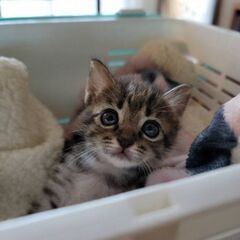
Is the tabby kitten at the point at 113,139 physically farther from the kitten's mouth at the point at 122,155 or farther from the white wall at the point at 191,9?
the white wall at the point at 191,9

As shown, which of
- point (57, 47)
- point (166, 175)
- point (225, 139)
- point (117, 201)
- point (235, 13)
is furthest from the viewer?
point (235, 13)

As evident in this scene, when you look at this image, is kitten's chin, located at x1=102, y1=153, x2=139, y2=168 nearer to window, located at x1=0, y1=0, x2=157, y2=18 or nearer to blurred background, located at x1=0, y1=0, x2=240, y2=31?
blurred background, located at x1=0, y1=0, x2=240, y2=31

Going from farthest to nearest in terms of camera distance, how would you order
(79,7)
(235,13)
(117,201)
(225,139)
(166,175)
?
1. (79,7)
2. (235,13)
3. (166,175)
4. (225,139)
5. (117,201)

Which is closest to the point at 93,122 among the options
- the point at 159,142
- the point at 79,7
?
the point at 159,142

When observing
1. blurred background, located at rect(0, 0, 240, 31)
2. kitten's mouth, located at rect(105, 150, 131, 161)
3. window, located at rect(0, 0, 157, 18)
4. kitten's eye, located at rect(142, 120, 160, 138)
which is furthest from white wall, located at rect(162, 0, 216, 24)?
kitten's mouth, located at rect(105, 150, 131, 161)

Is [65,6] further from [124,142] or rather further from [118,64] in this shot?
[124,142]

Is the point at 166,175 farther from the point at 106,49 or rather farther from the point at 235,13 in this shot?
the point at 235,13
